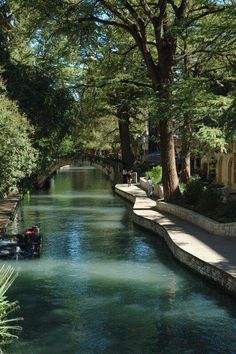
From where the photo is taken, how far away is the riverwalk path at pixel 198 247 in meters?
15.6

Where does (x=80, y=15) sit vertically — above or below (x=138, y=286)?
above

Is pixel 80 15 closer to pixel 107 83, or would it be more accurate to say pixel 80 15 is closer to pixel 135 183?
pixel 107 83

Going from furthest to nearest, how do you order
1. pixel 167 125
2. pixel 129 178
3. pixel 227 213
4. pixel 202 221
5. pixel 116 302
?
pixel 129 178 → pixel 167 125 → pixel 202 221 → pixel 227 213 → pixel 116 302

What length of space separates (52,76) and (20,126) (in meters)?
10.2

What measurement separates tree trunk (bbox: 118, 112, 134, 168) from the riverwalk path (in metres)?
23.9

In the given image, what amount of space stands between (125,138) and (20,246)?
114ft

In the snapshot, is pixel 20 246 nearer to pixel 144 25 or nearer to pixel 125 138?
pixel 144 25

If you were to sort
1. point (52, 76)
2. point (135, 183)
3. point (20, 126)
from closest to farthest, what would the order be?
point (20, 126) < point (52, 76) < point (135, 183)

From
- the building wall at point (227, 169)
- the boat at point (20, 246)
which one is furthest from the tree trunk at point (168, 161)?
the boat at point (20, 246)

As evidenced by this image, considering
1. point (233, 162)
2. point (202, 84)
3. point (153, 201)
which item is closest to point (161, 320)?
point (202, 84)

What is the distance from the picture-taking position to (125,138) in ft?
180

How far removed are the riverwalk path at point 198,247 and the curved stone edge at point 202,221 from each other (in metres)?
0.21

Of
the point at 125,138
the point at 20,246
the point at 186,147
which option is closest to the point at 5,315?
the point at 20,246

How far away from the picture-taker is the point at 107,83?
114 ft
